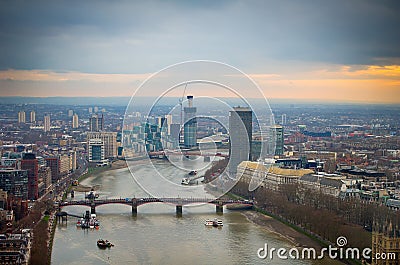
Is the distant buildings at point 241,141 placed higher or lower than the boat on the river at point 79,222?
higher

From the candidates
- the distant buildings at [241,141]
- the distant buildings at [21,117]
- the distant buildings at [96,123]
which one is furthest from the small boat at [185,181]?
the distant buildings at [96,123]

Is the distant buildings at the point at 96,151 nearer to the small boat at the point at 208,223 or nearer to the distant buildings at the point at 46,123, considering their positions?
the distant buildings at the point at 46,123

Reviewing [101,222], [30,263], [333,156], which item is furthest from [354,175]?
[30,263]

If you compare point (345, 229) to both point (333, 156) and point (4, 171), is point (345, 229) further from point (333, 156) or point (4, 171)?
point (333, 156)

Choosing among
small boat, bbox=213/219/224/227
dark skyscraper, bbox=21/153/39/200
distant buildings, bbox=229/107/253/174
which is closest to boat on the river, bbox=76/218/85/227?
small boat, bbox=213/219/224/227

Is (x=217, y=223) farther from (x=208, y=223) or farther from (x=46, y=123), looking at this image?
(x=46, y=123)

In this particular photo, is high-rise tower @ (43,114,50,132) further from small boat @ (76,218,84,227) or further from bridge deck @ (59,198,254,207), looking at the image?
small boat @ (76,218,84,227)
